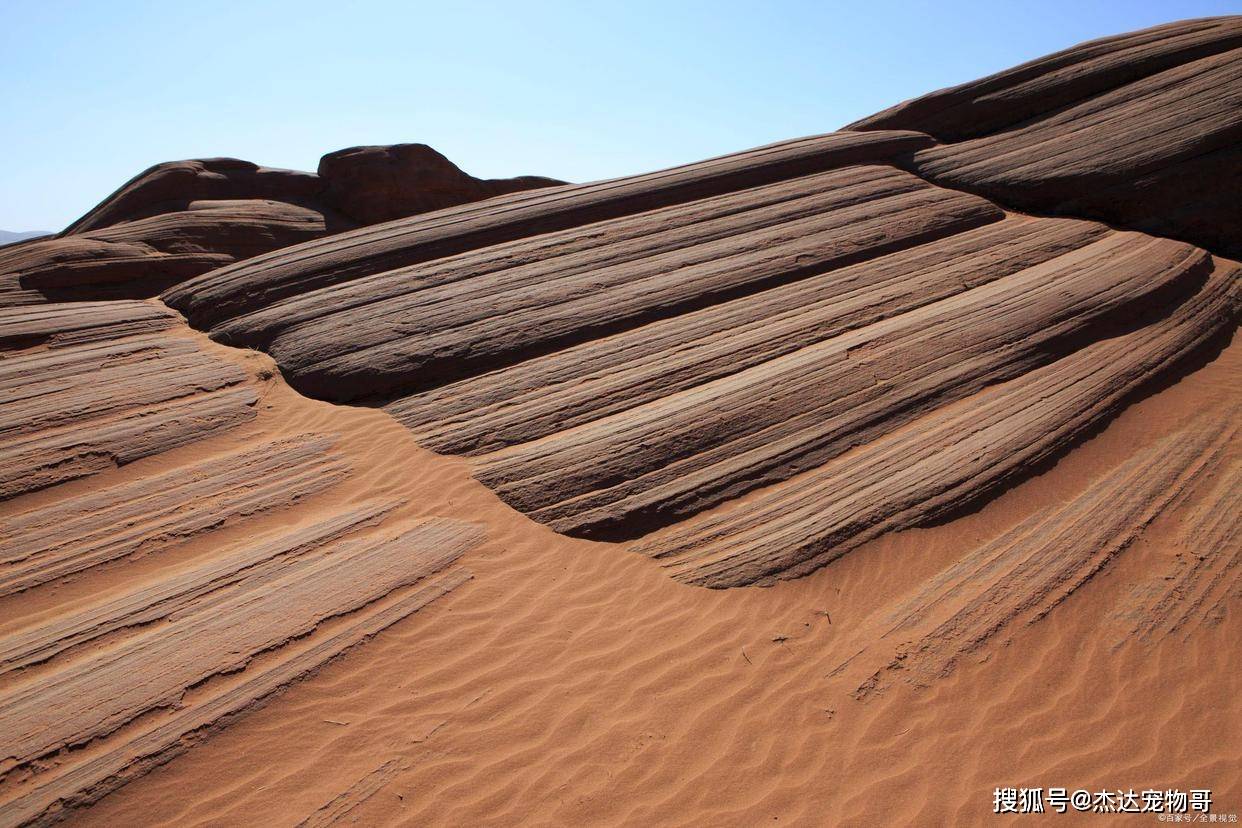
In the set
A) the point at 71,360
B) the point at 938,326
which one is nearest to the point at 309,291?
the point at 71,360

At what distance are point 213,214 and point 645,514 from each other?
41.8 ft

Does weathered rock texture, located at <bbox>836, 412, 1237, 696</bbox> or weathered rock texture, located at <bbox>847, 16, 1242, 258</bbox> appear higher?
weathered rock texture, located at <bbox>847, 16, 1242, 258</bbox>

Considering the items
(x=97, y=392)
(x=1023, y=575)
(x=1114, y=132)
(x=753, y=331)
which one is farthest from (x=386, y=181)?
(x=1023, y=575)

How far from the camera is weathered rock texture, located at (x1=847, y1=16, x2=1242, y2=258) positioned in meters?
10.4

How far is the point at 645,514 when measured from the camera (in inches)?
219

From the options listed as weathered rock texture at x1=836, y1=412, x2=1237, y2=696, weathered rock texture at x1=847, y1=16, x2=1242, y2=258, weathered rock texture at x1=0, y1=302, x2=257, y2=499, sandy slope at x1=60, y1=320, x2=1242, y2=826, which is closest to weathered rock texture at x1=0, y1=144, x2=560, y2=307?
weathered rock texture at x1=0, y1=302, x2=257, y2=499

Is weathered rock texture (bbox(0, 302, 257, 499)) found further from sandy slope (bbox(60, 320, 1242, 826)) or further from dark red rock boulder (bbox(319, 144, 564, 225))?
dark red rock boulder (bbox(319, 144, 564, 225))

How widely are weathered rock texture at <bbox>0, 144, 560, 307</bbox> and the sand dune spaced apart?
1.89ft

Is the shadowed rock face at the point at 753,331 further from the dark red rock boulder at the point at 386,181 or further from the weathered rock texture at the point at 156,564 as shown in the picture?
the dark red rock boulder at the point at 386,181

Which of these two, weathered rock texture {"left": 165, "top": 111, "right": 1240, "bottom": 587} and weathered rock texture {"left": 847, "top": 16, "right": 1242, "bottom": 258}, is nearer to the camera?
weathered rock texture {"left": 165, "top": 111, "right": 1240, "bottom": 587}

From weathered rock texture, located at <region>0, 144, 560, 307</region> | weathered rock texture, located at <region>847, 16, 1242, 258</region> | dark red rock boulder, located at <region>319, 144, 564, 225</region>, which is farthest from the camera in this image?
dark red rock boulder, located at <region>319, 144, 564, 225</region>

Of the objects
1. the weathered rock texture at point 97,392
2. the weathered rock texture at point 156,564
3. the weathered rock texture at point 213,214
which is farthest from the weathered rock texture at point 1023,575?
the weathered rock texture at point 213,214

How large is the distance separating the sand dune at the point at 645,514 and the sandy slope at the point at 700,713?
2 cm

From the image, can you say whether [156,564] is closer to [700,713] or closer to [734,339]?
[700,713]
